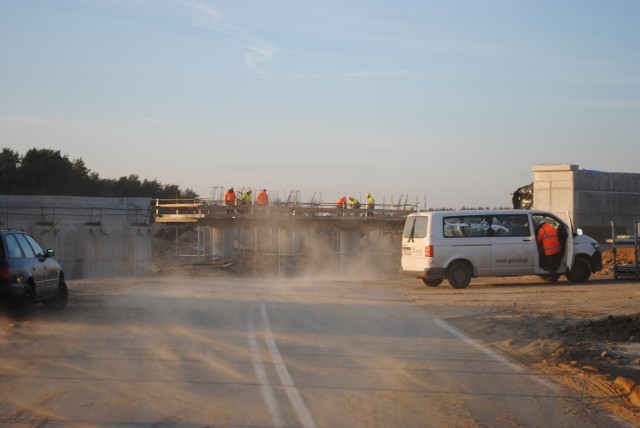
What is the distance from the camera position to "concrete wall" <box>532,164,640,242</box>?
27375 millimetres

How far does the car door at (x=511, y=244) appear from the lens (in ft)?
67.8

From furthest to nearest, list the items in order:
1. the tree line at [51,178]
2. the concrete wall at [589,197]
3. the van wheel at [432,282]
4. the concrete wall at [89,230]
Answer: the tree line at [51,178]
the concrete wall at [89,230]
the concrete wall at [589,197]
the van wheel at [432,282]

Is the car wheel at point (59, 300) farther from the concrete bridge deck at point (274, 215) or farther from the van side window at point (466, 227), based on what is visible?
the concrete bridge deck at point (274, 215)

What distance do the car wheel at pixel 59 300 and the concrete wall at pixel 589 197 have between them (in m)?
18.0

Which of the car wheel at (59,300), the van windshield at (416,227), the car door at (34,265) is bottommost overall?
the car wheel at (59,300)

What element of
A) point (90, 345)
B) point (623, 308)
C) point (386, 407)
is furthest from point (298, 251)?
point (386, 407)

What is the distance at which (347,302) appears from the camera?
17609 millimetres

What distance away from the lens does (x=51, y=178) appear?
65312mm

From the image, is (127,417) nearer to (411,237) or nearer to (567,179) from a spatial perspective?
(411,237)

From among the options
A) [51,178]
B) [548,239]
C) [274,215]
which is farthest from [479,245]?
[51,178]

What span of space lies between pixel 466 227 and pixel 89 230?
1077 inches

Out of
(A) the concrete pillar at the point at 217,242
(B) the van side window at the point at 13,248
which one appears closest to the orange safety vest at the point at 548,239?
(B) the van side window at the point at 13,248

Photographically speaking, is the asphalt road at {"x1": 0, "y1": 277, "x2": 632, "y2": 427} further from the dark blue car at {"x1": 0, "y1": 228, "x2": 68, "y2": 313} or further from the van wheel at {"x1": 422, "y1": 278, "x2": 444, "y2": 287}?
the van wheel at {"x1": 422, "y1": 278, "x2": 444, "y2": 287}

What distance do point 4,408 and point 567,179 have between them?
2332cm
